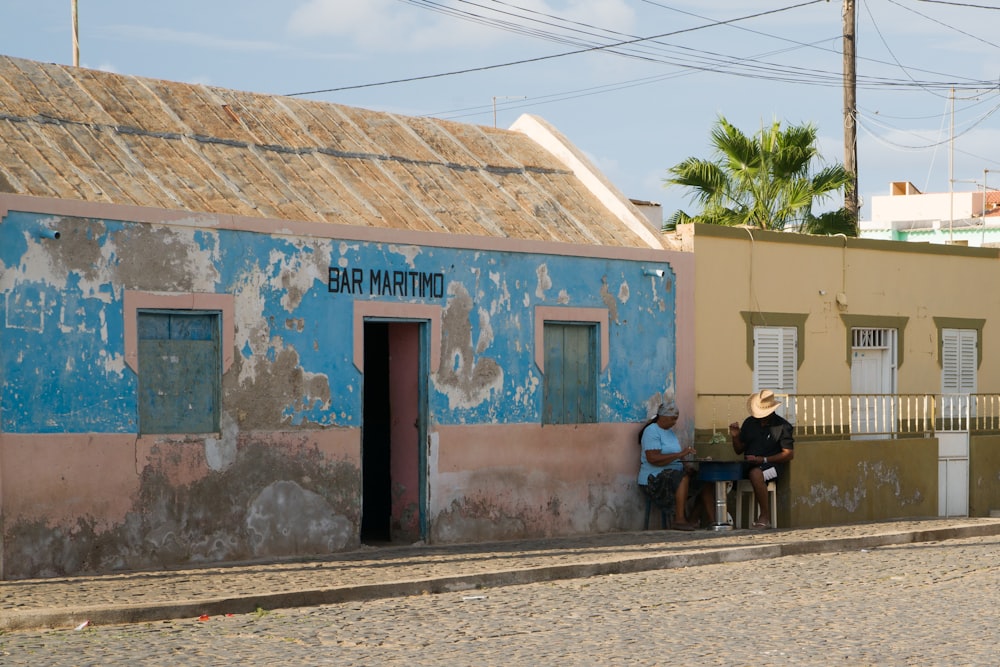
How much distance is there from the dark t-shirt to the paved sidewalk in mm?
1007

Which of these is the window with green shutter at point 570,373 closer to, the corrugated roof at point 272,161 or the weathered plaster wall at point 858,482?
the corrugated roof at point 272,161

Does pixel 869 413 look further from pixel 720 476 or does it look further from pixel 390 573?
pixel 390 573

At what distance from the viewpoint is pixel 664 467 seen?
54.4ft

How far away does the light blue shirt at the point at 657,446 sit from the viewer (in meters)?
16.5

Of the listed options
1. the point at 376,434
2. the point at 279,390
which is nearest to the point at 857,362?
the point at 376,434

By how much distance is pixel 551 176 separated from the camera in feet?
58.7

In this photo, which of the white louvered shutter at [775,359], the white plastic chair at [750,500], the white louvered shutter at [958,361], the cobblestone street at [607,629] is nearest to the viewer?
the cobblestone street at [607,629]

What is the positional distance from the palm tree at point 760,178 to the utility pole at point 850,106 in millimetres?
3960

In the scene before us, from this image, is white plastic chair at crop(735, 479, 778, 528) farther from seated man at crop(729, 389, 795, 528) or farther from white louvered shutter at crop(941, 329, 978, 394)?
white louvered shutter at crop(941, 329, 978, 394)

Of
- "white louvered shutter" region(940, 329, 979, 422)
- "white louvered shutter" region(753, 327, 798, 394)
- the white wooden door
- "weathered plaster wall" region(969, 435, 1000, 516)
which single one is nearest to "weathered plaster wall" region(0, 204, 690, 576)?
"white louvered shutter" region(753, 327, 798, 394)

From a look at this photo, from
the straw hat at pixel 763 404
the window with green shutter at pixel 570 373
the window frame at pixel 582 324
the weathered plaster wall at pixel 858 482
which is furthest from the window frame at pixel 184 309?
the weathered plaster wall at pixel 858 482

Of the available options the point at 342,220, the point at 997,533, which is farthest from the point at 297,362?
the point at 997,533

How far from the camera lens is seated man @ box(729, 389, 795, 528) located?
55.5 feet

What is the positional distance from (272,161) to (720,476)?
6317mm
